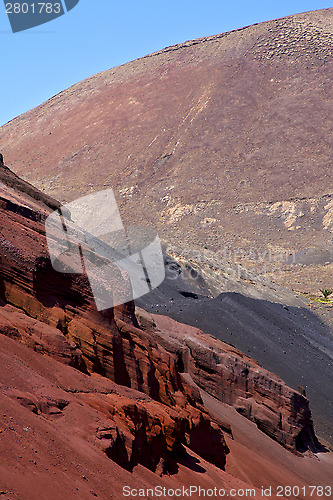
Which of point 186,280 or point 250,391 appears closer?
point 250,391

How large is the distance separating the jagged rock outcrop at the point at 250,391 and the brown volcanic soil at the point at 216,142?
31.3 m

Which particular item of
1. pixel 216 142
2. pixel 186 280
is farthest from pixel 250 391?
pixel 216 142

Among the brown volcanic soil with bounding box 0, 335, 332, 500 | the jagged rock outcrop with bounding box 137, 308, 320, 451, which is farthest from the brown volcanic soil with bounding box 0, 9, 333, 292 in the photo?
the brown volcanic soil with bounding box 0, 335, 332, 500

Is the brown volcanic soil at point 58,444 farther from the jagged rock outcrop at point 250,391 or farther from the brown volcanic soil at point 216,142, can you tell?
the brown volcanic soil at point 216,142

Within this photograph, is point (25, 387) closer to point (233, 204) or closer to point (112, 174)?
point (233, 204)

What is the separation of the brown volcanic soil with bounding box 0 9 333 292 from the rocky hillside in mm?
38293

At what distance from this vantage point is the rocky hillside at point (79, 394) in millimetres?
6113

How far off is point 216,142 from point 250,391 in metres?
57.9

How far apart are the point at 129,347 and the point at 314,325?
26.0 meters

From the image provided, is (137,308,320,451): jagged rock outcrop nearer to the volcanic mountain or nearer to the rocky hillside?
the volcanic mountain

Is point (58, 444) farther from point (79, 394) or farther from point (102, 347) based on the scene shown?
point (102, 347)

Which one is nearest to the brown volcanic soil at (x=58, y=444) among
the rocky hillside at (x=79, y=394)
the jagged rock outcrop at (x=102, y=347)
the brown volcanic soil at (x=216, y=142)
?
the rocky hillside at (x=79, y=394)

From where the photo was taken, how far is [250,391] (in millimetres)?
17312

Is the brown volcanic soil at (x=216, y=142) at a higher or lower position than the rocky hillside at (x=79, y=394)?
lower
